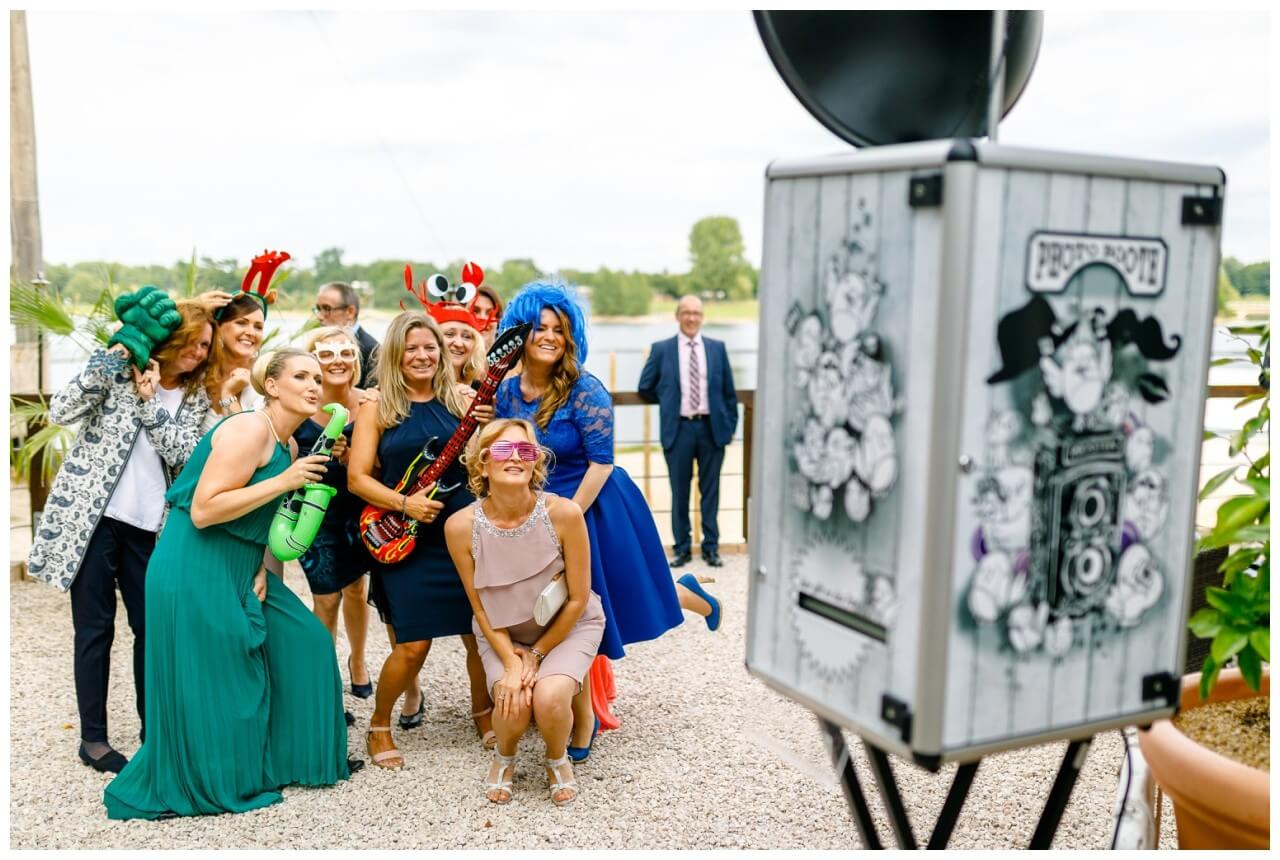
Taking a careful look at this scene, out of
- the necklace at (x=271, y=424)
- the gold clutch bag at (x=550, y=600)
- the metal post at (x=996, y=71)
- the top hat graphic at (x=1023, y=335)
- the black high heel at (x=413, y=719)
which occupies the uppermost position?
the metal post at (x=996, y=71)

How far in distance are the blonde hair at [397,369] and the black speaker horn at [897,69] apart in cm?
187

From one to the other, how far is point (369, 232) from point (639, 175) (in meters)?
6.26

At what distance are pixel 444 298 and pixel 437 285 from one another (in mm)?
86

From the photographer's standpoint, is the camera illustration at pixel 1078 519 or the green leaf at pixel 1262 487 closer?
the camera illustration at pixel 1078 519

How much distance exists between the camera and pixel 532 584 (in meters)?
3.23

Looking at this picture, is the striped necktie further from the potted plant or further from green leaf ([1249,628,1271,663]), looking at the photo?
green leaf ([1249,628,1271,663])

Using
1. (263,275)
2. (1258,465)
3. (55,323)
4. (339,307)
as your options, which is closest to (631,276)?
(55,323)

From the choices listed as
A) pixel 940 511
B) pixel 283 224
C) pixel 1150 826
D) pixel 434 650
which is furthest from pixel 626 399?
pixel 283 224

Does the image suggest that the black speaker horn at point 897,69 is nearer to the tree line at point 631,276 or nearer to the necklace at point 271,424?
the necklace at point 271,424

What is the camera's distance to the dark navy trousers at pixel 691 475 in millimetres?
6250

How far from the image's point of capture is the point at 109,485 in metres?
3.30

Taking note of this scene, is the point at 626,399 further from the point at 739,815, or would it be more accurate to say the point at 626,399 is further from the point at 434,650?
the point at 739,815

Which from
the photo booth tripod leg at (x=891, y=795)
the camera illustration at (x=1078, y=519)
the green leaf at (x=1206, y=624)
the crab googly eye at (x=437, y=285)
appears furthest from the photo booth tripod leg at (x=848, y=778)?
the crab googly eye at (x=437, y=285)

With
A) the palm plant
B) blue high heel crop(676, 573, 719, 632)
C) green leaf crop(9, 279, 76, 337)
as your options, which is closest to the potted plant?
blue high heel crop(676, 573, 719, 632)
